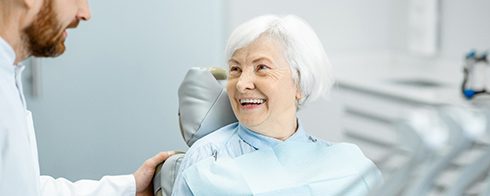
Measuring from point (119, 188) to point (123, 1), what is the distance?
161 cm

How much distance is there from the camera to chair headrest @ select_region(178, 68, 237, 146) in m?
2.10

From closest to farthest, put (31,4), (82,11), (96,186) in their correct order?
(31,4)
(82,11)
(96,186)

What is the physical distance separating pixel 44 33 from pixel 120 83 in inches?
79.3

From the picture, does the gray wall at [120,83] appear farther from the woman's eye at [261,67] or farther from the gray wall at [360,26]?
the woman's eye at [261,67]

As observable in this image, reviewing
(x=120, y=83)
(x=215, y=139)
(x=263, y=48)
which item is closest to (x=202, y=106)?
(x=215, y=139)

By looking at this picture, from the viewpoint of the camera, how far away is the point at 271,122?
6.62 ft

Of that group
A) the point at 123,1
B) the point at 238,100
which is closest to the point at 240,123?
the point at 238,100

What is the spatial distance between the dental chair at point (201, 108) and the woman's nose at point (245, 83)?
0.15m

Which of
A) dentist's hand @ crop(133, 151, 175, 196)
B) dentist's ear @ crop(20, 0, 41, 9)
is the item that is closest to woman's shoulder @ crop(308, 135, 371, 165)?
dentist's hand @ crop(133, 151, 175, 196)

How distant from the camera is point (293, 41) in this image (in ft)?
6.55

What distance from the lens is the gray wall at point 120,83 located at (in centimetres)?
354

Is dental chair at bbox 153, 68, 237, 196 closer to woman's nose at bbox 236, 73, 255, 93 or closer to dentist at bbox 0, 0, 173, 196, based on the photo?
woman's nose at bbox 236, 73, 255, 93

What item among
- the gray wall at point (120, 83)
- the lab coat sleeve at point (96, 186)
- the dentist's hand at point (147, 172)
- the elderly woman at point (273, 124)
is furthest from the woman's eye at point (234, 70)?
the gray wall at point (120, 83)

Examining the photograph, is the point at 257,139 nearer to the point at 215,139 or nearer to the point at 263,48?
the point at 215,139
